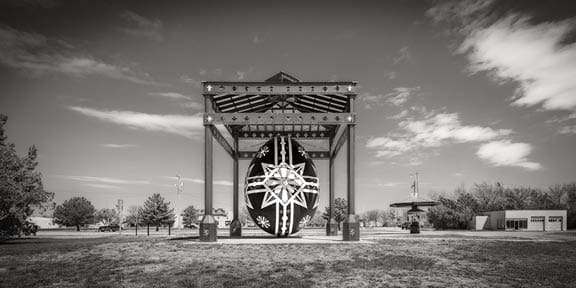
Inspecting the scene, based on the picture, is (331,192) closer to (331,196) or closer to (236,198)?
(331,196)

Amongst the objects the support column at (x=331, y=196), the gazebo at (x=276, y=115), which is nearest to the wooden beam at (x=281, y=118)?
the gazebo at (x=276, y=115)

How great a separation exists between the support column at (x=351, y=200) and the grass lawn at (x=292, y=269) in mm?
4035

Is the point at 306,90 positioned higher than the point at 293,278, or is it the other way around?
the point at 306,90

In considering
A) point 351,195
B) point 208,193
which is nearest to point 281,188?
point 351,195

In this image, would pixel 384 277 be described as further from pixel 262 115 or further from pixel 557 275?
pixel 262 115

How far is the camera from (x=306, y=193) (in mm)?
20188

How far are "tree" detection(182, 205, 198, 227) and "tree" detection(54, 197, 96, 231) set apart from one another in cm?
2065

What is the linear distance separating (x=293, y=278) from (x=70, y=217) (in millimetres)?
76487

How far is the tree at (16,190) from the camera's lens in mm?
23344

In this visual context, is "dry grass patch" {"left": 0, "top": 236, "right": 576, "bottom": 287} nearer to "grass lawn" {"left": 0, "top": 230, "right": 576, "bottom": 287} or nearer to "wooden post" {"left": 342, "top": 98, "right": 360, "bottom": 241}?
"grass lawn" {"left": 0, "top": 230, "right": 576, "bottom": 287}

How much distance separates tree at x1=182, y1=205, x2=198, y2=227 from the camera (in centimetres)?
9378

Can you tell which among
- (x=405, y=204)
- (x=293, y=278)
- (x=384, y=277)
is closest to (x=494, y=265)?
(x=384, y=277)

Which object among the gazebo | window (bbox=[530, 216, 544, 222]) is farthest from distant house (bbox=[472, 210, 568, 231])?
the gazebo

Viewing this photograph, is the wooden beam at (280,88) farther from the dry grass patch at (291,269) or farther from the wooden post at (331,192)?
the dry grass patch at (291,269)
